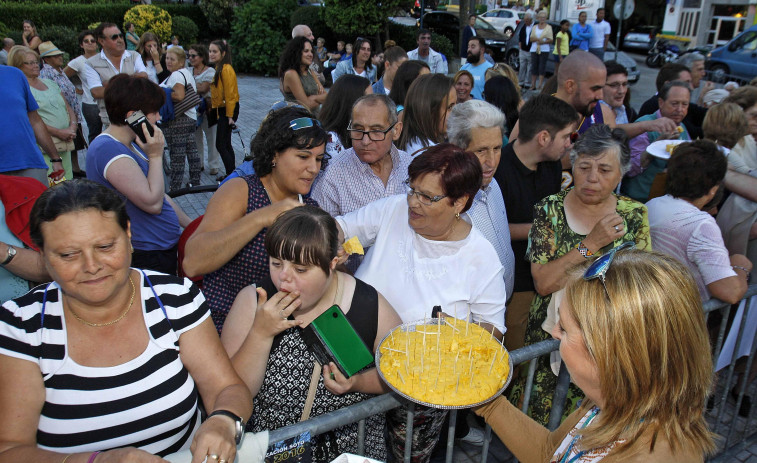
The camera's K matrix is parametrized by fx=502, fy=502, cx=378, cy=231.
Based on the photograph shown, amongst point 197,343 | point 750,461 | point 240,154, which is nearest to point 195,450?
point 197,343

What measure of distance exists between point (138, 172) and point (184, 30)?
69.3 ft

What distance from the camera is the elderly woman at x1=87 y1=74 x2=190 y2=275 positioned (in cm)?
359

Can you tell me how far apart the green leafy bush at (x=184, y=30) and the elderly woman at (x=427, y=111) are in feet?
65.4

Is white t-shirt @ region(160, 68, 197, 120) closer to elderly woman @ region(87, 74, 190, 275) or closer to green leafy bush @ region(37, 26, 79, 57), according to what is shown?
elderly woman @ region(87, 74, 190, 275)

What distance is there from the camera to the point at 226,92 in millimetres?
8297

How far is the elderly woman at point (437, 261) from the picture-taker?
275 centimetres

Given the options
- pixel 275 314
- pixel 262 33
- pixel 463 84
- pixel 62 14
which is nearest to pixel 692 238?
pixel 275 314

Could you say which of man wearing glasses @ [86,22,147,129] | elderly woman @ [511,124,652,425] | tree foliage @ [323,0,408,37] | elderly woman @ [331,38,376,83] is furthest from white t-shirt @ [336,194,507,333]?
tree foliage @ [323,0,408,37]

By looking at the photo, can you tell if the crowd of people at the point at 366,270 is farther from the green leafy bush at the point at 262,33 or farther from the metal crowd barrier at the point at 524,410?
the green leafy bush at the point at 262,33

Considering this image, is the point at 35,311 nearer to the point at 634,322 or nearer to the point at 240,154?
the point at 634,322

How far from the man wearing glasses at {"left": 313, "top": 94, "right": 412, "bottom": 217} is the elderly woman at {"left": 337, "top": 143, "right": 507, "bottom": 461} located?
697mm

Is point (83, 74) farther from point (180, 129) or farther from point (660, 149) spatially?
point (660, 149)

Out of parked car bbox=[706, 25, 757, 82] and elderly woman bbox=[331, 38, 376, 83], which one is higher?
elderly woman bbox=[331, 38, 376, 83]

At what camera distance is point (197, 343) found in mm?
2098
